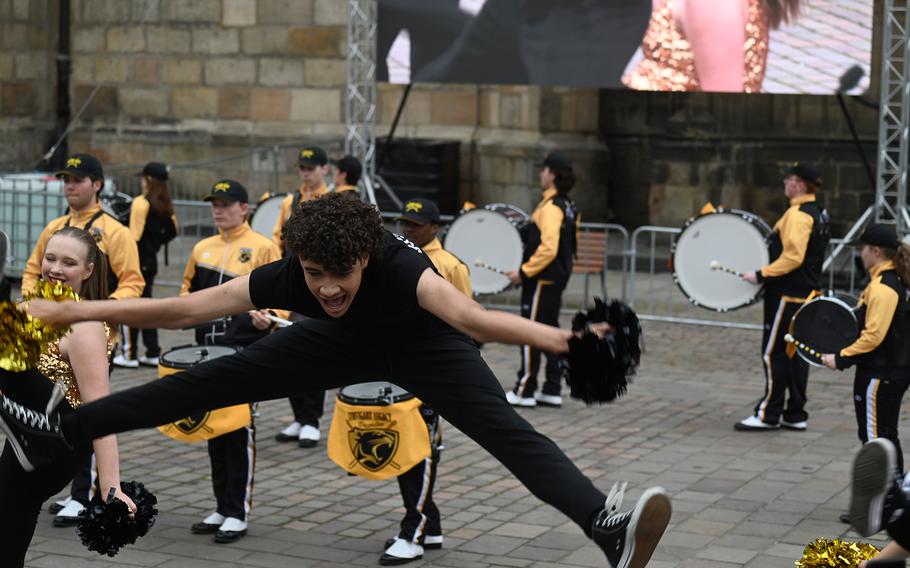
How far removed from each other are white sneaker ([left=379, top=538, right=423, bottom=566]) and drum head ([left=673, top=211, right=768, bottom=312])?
5383mm

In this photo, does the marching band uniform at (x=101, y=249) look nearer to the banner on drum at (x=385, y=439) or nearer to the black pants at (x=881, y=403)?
the banner on drum at (x=385, y=439)

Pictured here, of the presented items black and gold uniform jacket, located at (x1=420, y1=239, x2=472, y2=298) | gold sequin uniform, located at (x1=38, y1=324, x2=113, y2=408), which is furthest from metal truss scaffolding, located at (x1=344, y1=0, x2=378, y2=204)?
gold sequin uniform, located at (x1=38, y1=324, x2=113, y2=408)

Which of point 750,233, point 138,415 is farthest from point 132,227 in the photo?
point 138,415

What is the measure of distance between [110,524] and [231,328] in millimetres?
3256

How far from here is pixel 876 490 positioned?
5.12 m

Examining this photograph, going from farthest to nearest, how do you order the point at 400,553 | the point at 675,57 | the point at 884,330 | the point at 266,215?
the point at 675,57, the point at 266,215, the point at 884,330, the point at 400,553

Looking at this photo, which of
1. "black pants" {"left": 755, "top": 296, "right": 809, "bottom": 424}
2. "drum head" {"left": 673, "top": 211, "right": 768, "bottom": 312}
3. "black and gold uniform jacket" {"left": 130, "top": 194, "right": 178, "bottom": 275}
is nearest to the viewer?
"black pants" {"left": 755, "top": 296, "right": 809, "bottom": 424}

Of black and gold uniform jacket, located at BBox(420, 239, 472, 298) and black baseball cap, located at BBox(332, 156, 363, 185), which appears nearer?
black and gold uniform jacket, located at BBox(420, 239, 472, 298)

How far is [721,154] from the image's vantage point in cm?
2028

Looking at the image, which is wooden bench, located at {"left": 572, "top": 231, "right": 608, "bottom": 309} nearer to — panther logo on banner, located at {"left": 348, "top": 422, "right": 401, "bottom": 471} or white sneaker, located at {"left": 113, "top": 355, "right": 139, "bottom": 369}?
white sneaker, located at {"left": 113, "top": 355, "right": 139, "bottom": 369}

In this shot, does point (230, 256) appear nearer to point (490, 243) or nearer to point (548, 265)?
point (548, 265)

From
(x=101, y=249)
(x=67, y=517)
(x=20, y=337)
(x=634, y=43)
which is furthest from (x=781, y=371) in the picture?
(x=20, y=337)

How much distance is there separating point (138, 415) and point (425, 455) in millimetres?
2452

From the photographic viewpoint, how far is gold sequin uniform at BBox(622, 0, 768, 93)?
15539mm
